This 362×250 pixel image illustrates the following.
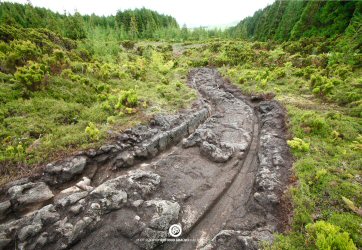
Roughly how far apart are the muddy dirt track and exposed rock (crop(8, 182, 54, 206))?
0.03 metres

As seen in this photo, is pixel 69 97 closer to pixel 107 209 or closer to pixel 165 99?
pixel 165 99

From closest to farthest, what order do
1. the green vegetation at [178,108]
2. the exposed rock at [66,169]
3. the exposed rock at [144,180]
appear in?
the green vegetation at [178,108] < the exposed rock at [66,169] < the exposed rock at [144,180]

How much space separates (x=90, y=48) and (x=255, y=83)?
73.7 ft

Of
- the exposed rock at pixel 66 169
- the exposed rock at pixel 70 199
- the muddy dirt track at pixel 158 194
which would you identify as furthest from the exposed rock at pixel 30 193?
the exposed rock at pixel 70 199

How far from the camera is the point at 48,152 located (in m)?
8.83

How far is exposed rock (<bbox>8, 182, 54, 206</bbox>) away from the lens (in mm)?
6969

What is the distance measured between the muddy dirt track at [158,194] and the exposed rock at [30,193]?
3cm

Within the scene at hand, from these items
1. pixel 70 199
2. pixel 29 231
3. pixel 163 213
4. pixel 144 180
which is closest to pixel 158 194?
pixel 144 180

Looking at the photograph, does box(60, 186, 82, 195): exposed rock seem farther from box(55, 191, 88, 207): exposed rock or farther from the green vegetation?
the green vegetation

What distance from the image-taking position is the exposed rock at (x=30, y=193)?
6.97 m

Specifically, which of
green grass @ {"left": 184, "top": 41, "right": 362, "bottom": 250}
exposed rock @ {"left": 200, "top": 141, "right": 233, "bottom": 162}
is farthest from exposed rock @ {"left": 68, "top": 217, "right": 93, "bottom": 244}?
exposed rock @ {"left": 200, "top": 141, "right": 233, "bottom": 162}

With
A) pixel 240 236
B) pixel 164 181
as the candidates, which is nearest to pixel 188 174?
pixel 164 181

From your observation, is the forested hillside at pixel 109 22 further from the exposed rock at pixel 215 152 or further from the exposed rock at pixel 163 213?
the exposed rock at pixel 163 213

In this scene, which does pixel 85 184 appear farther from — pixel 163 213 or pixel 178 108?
pixel 178 108
